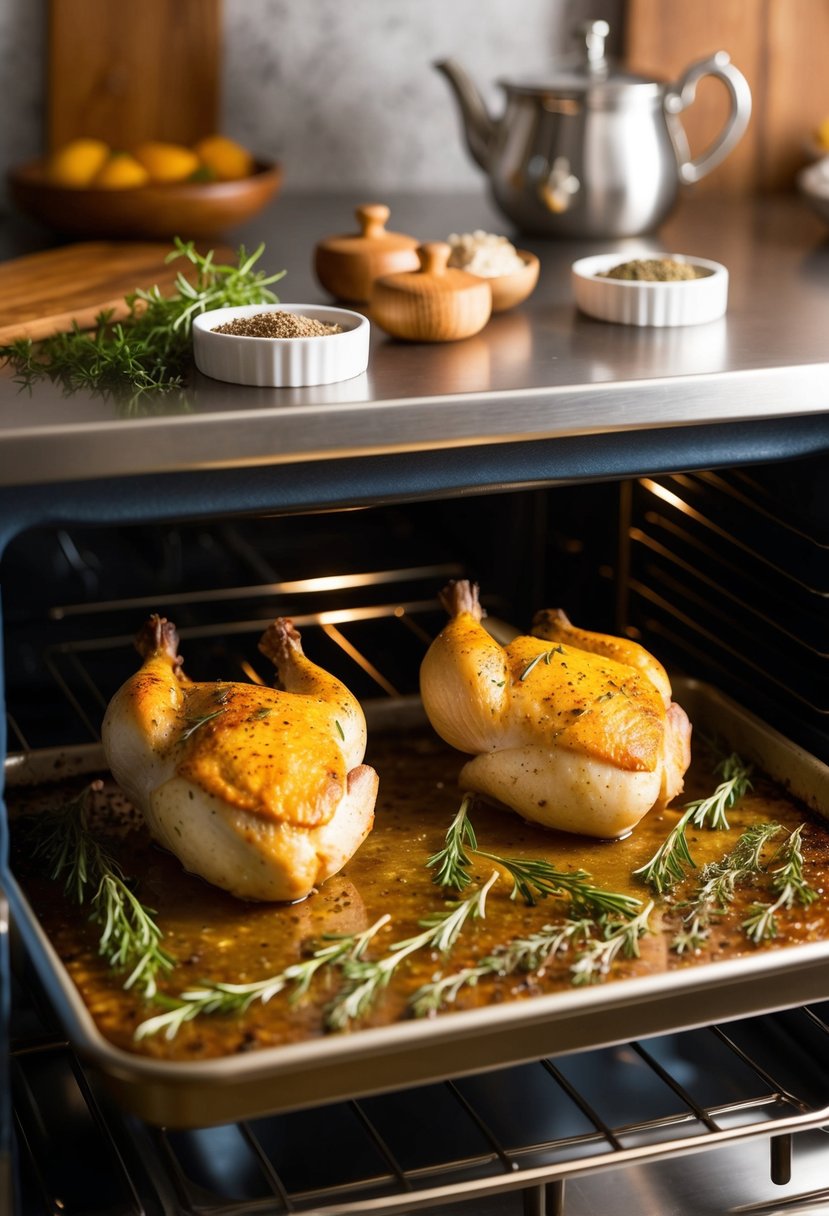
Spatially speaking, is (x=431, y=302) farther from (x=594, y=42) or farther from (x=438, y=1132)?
(x=438, y=1132)

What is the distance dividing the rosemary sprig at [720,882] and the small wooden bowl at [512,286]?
569 mm

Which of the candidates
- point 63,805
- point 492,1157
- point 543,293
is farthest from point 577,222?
point 492,1157

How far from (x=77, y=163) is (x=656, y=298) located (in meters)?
0.83

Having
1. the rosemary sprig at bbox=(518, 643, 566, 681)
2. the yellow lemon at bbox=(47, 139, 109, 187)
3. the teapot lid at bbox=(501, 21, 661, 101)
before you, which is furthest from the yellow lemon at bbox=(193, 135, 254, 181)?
the rosemary sprig at bbox=(518, 643, 566, 681)

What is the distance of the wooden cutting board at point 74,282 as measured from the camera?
1.41 metres

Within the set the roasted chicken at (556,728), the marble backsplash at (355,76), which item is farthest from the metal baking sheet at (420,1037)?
the marble backsplash at (355,76)

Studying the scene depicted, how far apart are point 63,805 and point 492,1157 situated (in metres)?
0.55

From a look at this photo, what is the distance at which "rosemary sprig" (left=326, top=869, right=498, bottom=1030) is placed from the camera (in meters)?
1.19

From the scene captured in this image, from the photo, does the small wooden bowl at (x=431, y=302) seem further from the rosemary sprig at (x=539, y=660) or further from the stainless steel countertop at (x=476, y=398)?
the rosemary sprig at (x=539, y=660)

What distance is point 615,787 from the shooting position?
1.42m

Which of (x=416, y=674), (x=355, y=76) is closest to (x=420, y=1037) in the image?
(x=416, y=674)

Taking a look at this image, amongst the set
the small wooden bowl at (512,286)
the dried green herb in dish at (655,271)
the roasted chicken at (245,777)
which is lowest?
the roasted chicken at (245,777)

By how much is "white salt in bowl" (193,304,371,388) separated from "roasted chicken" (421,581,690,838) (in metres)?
0.33

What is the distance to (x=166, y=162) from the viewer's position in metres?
1.92
